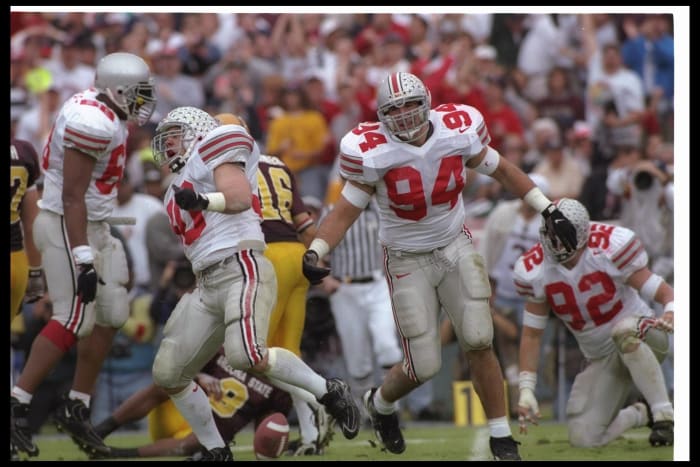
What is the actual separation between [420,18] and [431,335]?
6.68 m

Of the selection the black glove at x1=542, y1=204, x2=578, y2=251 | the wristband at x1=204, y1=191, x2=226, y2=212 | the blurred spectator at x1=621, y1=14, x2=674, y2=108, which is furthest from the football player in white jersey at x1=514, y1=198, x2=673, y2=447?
the blurred spectator at x1=621, y1=14, x2=674, y2=108

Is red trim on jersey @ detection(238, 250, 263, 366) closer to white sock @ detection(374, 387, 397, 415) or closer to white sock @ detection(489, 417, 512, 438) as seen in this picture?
white sock @ detection(374, 387, 397, 415)

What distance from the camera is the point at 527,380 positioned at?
7.09m

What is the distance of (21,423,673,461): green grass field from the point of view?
6922 mm

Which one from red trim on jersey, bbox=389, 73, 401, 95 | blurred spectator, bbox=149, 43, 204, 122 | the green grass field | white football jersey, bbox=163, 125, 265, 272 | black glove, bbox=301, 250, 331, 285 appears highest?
red trim on jersey, bbox=389, 73, 401, 95

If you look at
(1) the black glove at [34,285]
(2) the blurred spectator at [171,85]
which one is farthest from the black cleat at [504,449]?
(2) the blurred spectator at [171,85]

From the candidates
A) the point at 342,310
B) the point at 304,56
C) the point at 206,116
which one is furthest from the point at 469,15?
the point at 206,116

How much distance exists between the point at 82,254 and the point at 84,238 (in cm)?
10

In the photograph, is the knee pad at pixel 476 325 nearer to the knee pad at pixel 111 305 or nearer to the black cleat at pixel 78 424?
the knee pad at pixel 111 305

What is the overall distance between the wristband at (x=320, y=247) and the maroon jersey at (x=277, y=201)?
3.02ft

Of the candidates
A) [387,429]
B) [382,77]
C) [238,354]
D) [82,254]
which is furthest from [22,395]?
[382,77]

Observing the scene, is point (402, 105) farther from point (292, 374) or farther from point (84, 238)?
point (84, 238)

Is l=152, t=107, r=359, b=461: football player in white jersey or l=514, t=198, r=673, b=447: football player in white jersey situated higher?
l=152, t=107, r=359, b=461: football player in white jersey

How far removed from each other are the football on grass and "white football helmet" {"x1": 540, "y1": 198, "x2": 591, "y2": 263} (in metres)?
1.64
